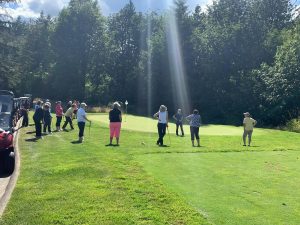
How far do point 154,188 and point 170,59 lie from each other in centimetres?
4345

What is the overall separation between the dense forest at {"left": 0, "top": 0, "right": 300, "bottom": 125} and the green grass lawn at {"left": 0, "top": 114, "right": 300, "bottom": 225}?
26975 millimetres

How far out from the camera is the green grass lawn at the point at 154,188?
7.66 m

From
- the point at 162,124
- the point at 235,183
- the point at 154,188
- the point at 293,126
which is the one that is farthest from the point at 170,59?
the point at 154,188

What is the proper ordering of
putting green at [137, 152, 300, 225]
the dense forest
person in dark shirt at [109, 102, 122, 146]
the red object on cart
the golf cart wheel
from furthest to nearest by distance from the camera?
the dense forest → person in dark shirt at [109, 102, 122, 146] → the red object on cart → the golf cart wheel → putting green at [137, 152, 300, 225]

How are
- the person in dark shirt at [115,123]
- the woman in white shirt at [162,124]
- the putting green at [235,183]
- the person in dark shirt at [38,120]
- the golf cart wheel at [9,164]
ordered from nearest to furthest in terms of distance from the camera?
the putting green at [235,183]
the golf cart wheel at [9,164]
the person in dark shirt at [115,123]
the woman in white shirt at [162,124]
the person in dark shirt at [38,120]

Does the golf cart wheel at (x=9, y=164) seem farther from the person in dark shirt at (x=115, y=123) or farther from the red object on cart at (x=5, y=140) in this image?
the person in dark shirt at (x=115, y=123)

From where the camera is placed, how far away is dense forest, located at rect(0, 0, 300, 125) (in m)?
42.8

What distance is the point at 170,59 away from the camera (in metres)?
52.2

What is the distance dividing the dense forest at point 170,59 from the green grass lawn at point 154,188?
27.0 meters

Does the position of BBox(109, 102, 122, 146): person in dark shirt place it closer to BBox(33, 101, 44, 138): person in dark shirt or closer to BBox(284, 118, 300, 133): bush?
Answer: BBox(33, 101, 44, 138): person in dark shirt

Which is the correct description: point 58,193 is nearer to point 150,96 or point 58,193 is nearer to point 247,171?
point 247,171

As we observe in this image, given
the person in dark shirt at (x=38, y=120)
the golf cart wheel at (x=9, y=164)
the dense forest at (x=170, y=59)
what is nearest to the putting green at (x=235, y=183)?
the golf cart wheel at (x=9, y=164)

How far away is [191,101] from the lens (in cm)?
5134

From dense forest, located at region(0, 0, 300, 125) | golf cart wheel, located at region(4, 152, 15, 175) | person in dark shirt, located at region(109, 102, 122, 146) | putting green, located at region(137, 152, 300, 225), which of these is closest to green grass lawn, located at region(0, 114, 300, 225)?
putting green, located at region(137, 152, 300, 225)
